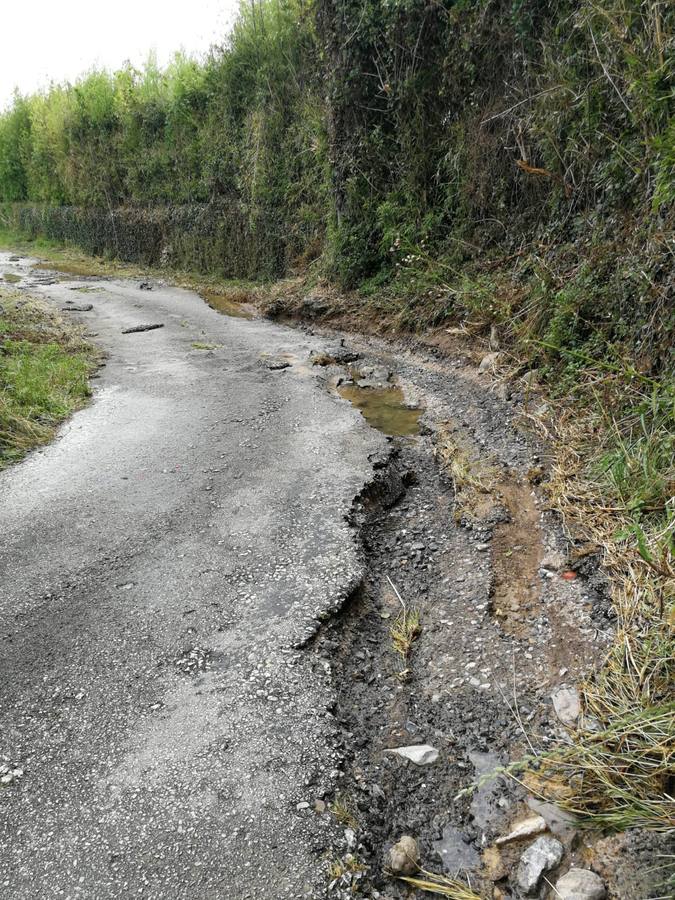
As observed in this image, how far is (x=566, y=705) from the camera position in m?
2.19

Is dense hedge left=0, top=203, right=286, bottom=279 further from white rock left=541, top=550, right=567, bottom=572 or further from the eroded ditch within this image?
white rock left=541, top=550, right=567, bottom=572

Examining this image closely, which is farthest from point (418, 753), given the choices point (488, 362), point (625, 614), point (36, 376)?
point (36, 376)

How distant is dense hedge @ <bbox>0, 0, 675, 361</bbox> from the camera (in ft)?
14.8

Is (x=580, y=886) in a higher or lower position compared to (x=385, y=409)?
lower

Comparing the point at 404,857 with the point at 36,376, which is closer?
the point at 404,857

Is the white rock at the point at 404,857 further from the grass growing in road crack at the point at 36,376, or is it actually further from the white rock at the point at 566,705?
the grass growing in road crack at the point at 36,376

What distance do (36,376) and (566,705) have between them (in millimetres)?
5965

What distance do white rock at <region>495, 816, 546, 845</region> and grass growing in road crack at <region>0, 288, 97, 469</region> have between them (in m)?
4.40

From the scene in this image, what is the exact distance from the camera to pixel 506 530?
3412 mm

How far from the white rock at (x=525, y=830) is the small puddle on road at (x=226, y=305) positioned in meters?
10.0

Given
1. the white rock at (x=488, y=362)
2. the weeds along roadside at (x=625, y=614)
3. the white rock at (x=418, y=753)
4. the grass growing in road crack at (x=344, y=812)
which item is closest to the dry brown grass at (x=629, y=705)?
the weeds along roadside at (x=625, y=614)

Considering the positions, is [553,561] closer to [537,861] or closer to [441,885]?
[537,861]

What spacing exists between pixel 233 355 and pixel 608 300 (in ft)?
16.3

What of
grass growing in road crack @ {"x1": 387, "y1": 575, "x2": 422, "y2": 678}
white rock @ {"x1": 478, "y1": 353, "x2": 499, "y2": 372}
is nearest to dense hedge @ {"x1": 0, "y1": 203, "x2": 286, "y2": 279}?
white rock @ {"x1": 478, "y1": 353, "x2": 499, "y2": 372}
